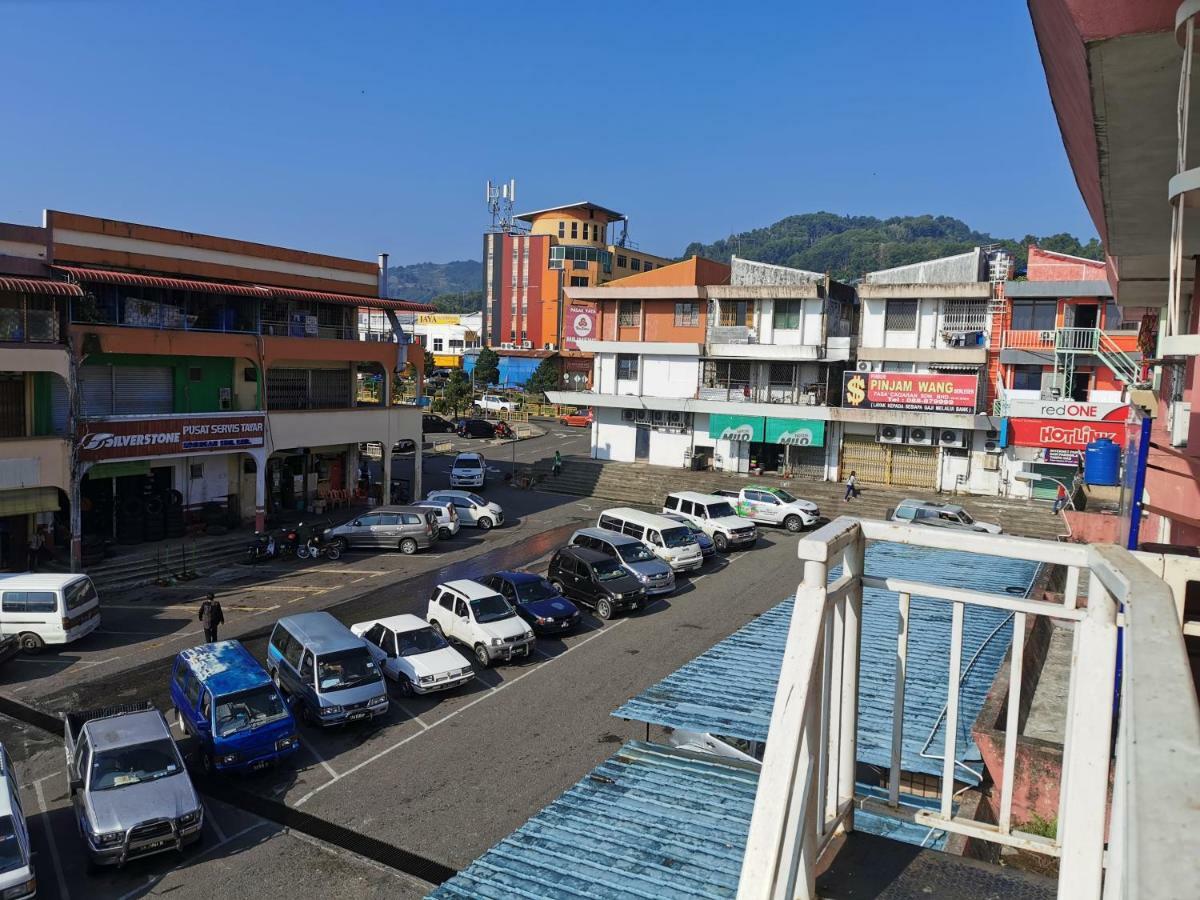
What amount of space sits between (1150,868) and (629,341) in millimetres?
41555

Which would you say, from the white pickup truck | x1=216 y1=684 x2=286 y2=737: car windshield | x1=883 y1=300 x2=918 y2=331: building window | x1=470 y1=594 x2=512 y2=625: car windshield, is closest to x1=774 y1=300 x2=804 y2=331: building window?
x1=883 y1=300 x2=918 y2=331: building window

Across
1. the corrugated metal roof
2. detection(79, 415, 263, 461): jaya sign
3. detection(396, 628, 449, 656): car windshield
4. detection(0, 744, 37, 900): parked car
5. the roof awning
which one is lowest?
detection(0, 744, 37, 900): parked car

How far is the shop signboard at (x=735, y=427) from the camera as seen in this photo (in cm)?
3859

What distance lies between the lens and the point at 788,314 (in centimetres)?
3844

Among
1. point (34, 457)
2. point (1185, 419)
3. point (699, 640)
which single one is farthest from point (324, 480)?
point (1185, 419)

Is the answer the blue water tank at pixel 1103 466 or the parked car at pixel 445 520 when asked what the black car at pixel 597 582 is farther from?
the blue water tank at pixel 1103 466

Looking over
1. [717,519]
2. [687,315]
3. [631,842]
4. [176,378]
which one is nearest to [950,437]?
[717,519]

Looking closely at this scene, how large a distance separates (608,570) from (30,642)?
1301 centimetres

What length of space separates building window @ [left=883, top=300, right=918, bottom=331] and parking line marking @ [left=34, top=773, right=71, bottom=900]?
33324 millimetres

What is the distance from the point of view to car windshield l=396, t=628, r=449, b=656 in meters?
A: 16.8

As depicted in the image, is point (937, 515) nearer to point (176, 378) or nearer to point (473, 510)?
point (473, 510)

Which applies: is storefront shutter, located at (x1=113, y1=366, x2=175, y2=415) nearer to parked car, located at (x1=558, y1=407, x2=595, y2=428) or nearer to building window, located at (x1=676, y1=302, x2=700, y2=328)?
building window, located at (x1=676, y1=302, x2=700, y2=328)

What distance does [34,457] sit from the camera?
22.0 metres

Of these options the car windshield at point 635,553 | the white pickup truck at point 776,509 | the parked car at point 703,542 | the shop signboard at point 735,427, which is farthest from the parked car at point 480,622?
the shop signboard at point 735,427
